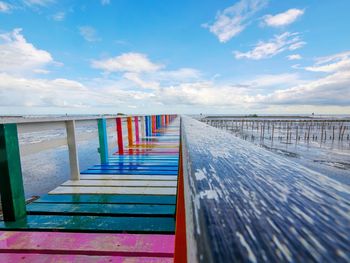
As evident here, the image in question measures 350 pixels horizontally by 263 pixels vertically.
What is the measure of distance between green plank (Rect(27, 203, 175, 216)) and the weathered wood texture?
1444mm

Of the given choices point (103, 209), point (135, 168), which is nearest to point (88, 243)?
point (103, 209)

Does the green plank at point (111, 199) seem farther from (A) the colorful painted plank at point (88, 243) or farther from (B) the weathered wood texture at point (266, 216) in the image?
(B) the weathered wood texture at point (266, 216)

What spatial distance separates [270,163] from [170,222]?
126 centimetres

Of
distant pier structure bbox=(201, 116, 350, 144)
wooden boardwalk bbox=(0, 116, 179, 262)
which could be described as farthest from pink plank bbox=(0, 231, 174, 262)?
distant pier structure bbox=(201, 116, 350, 144)

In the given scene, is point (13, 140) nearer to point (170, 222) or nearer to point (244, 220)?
point (170, 222)

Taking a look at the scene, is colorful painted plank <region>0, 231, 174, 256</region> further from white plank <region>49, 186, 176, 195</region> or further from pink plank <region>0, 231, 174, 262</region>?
white plank <region>49, 186, 176, 195</region>

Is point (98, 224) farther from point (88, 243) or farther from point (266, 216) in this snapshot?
point (266, 216)

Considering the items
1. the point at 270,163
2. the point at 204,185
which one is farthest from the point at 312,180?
the point at 204,185

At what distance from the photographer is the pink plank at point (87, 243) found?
139 centimetres

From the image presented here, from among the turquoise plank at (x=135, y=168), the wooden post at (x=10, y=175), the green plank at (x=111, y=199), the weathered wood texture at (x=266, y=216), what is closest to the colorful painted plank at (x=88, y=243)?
the wooden post at (x=10, y=175)

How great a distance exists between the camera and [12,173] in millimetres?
1672

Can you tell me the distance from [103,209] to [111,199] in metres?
0.24

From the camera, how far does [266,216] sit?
0.39 meters

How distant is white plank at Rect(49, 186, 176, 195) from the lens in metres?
2.41
